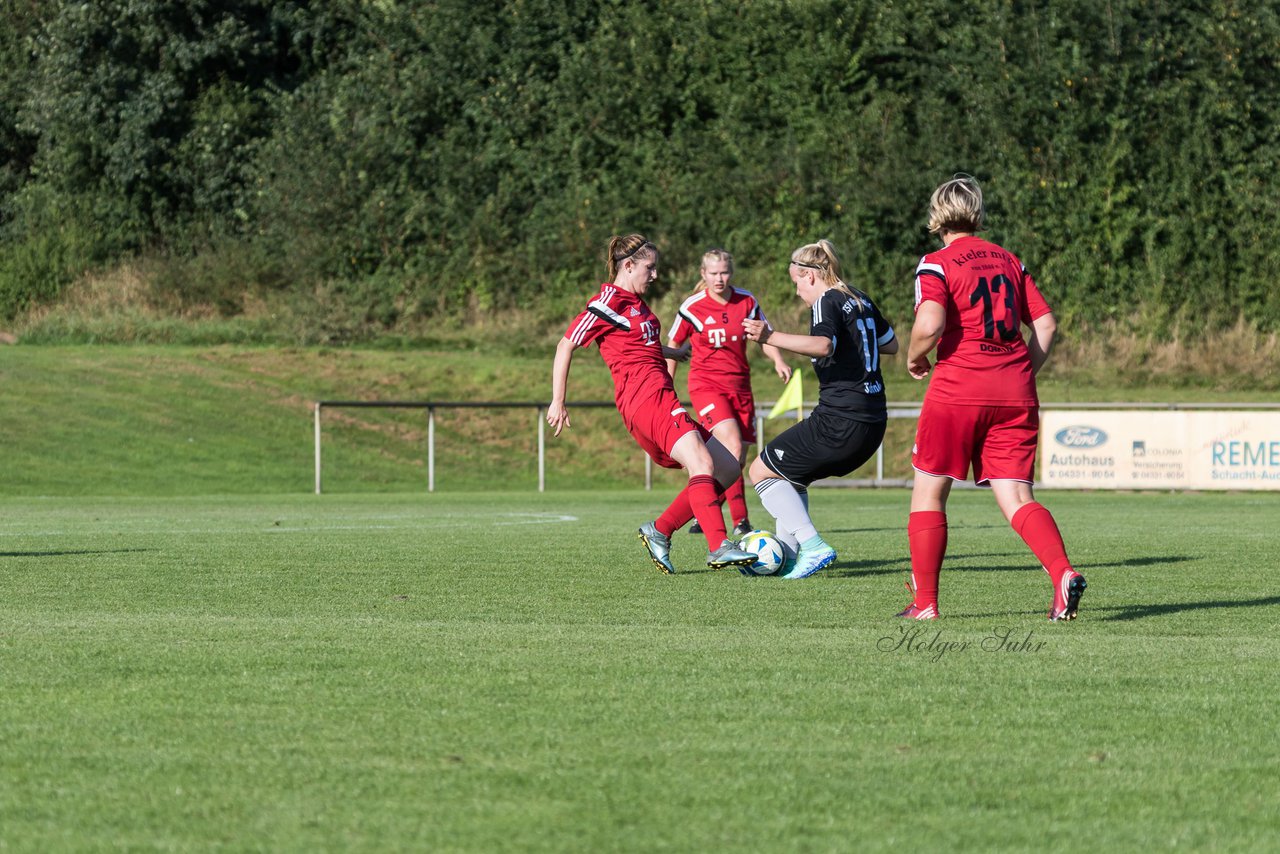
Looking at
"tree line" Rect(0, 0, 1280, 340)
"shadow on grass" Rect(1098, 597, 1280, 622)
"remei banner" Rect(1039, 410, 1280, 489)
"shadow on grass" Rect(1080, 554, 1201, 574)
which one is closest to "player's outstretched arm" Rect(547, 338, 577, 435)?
"shadow on grass" Rect(1080, 554, 1201, 574)

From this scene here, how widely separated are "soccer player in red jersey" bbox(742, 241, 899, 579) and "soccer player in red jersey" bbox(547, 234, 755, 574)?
1.23ft

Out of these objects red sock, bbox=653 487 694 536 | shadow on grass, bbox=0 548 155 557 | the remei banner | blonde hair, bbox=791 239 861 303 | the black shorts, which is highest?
blonde hair, bbox=791 239 861 303

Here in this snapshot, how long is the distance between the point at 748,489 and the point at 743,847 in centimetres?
2193

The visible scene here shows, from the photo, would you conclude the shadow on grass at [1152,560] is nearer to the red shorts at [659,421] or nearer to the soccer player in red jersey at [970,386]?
the red shorts at [659,421]

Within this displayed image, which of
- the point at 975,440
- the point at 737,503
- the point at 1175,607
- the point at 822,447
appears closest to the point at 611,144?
the point at 737,503

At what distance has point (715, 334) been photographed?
39.2 ft

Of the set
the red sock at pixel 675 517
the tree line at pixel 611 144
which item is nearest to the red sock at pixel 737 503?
the red sock at pixel 675 517

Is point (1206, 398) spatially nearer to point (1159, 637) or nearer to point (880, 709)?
point (1159, 637)

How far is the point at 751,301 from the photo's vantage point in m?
12.0

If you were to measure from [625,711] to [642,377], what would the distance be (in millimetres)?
4994

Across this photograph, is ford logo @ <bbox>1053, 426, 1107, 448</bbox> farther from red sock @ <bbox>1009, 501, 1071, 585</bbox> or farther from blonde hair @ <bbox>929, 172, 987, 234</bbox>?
blonde hair @ <bbox>929, 172, 987, 234</bbox>

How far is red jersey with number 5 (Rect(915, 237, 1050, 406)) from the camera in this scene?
6.99 metres

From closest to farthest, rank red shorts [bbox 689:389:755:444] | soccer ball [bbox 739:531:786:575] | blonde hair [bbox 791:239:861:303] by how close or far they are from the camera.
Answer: soccer ball [bbox 739:531:786:575], blonde hair [bbox 791:239:861:303], red shorts [bbox 689:389:755:444]

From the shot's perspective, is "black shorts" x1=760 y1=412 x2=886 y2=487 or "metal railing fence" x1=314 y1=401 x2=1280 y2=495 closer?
"black shorts" x1=760 y1=412 x2=886 y2=487
